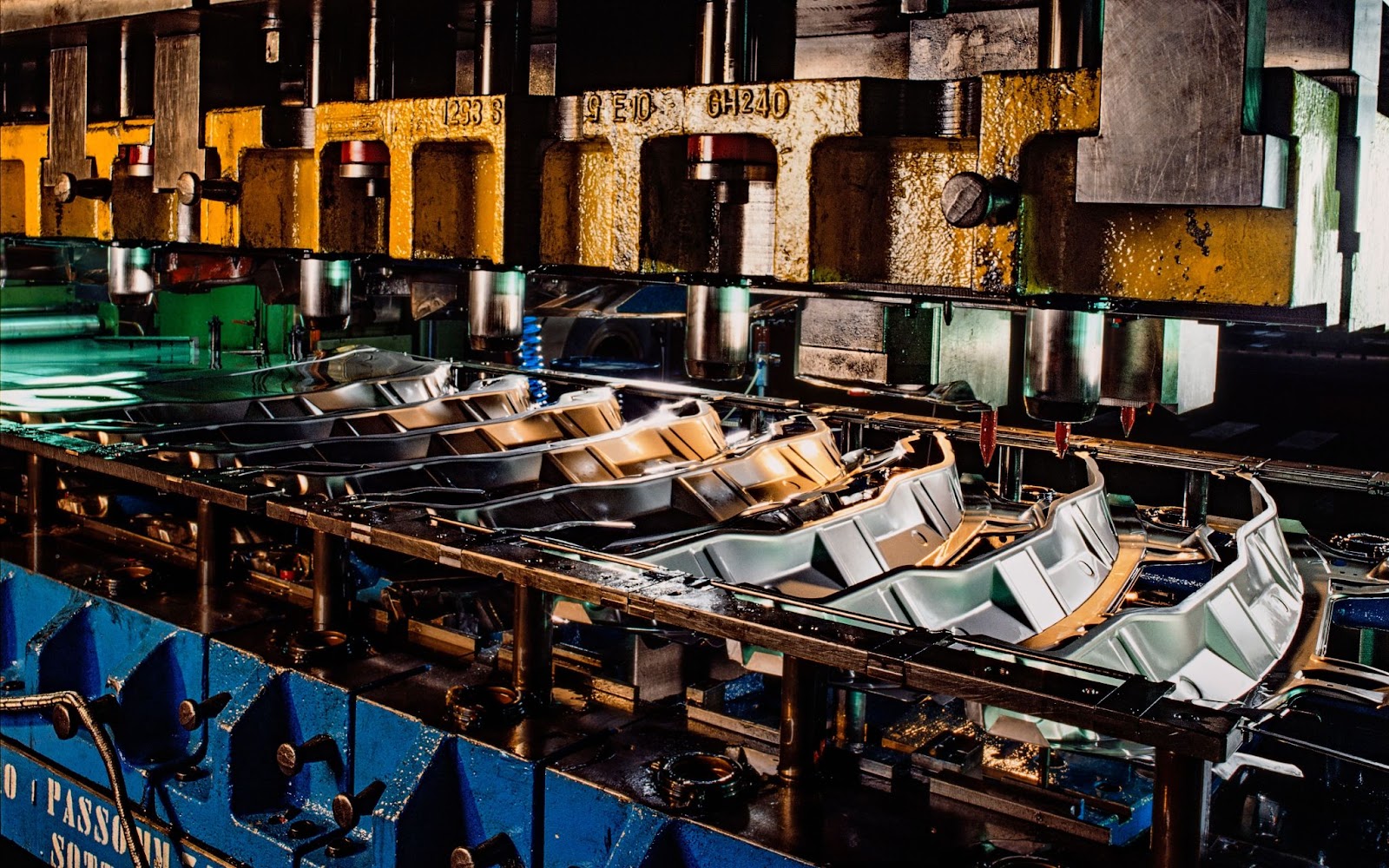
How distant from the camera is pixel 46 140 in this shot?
A: 3936mm

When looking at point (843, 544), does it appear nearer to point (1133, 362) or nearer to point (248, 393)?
point (1133, 362)

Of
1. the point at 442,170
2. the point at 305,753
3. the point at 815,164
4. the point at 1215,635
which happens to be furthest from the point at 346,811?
the point at 1215,635

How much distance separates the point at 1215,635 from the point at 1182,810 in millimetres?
1359

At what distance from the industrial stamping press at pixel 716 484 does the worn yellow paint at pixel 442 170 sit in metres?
→ 0.01

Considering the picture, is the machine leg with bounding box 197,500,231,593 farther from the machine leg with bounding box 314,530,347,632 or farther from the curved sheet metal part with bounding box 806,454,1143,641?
the curved sheet metal part with bounding box 806,454,1143,641

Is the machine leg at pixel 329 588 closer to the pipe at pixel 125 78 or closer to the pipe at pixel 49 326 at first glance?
the pipe at pixel 125 78

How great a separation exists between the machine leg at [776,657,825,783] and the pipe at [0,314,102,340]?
672 cm

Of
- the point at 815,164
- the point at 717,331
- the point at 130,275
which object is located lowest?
the point at 717,331

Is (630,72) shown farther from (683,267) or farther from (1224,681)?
(1224,681)

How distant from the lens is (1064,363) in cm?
192

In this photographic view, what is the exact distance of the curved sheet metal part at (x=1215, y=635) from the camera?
272 cm

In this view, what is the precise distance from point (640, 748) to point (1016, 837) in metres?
0.70

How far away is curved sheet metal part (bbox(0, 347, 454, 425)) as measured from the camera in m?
4.57

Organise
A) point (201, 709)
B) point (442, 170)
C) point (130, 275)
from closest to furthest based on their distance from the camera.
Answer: point (442, 170) → point (201, 709) → point (130, 275)
